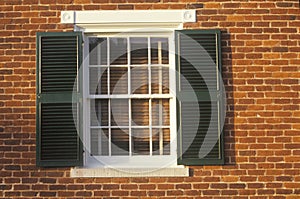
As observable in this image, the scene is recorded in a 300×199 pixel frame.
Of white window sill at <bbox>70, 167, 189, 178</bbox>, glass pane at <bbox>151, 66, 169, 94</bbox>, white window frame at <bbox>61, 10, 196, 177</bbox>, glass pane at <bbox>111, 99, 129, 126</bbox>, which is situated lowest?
white window sill at <bbox>70, 167, 189, 178</bbox>

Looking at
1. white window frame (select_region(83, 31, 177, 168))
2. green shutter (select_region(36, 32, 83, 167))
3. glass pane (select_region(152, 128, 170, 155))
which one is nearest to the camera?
green shutter (select_region(36, 32, 83, 167))

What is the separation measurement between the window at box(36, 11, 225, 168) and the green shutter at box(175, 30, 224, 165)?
0.04ft

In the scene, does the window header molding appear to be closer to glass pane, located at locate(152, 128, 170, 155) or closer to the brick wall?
the brick wall

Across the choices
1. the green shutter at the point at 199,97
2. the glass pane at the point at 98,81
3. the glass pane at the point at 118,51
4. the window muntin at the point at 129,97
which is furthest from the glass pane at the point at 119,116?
the green shutter at the point at 199,97

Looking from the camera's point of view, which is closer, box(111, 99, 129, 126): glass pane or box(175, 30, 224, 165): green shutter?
box(175, 30, 224, 165): green shutter

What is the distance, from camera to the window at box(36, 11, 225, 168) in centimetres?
691

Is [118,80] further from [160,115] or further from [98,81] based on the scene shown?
[160,115]

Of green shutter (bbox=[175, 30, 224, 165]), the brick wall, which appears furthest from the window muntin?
the brick wall

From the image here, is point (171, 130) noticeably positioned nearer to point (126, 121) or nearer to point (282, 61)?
point (126, 121)

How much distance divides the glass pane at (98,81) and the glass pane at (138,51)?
393mm

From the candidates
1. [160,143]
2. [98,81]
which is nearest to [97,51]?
[98,81]

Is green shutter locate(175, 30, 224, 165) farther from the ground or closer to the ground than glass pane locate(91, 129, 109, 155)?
farther from the ground

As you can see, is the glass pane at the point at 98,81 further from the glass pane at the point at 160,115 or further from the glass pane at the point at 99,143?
the glass pane at the point at 160,115

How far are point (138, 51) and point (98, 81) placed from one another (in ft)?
2.04
